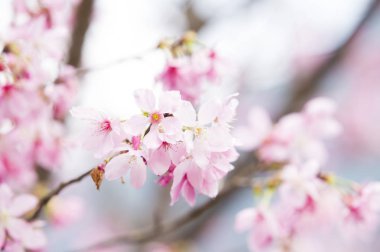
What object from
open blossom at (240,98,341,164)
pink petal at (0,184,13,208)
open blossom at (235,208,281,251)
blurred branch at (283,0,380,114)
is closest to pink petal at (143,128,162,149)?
pink petal at (0,184,13,208)

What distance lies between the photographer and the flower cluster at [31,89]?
90cm

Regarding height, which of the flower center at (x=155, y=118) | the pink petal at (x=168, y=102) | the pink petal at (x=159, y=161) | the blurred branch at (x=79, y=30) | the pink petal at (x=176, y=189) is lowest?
the pink petal at (x=176, y=189)

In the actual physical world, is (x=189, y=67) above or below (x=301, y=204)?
above

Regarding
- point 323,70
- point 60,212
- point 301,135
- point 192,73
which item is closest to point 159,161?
point 192,73

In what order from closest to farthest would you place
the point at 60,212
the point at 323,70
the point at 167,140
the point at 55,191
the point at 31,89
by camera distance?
the point at 167,140, the point at 55,191, the point at 31,89, the point at 60,212, the point at 323,70

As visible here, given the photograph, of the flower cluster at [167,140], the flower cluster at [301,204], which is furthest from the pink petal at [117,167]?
the flower cluster at [301,204]

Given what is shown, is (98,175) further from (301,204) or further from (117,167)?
(301,204)

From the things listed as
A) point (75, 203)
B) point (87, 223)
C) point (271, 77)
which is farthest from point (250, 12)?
point (87, 223)

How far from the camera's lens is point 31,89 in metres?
0.93

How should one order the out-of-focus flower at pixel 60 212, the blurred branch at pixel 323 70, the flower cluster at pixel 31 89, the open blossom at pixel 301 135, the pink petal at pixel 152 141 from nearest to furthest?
the pink petal at pixel 152 141 → the flower cluster at pixel 31 89 → the open blossom at pixel 301 135 → the out-of-focus flower at pixel 60 212 → the blurred branch at pixel 323 70

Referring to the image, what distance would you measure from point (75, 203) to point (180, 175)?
0.77 m

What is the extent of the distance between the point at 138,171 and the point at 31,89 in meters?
0.39

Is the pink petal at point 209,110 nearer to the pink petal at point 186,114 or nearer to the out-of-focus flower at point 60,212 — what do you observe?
the pink petal at point 186,114

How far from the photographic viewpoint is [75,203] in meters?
1.35
